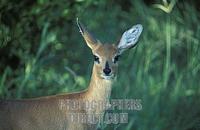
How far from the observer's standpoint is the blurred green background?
7.80 metres

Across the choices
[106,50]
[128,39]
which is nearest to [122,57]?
[128,39]

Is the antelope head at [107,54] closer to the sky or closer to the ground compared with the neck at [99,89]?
closer to the sky

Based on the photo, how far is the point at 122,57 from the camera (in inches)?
367

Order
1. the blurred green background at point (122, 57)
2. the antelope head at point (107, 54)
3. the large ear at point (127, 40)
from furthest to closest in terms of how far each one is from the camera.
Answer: the blurred green background at point (122, 57), the large ear at point (127, 40), the antelope head at point (107, 54)

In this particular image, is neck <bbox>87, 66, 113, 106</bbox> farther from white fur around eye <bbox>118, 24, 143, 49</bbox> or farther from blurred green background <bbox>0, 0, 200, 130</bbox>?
blurred green background <bbox>0, 0, 200, 130</bbox>

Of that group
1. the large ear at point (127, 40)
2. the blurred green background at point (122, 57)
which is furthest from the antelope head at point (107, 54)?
the blurred green background at point (122, 57)

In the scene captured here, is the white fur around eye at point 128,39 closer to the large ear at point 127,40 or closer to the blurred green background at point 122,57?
the large ear at point 127,40

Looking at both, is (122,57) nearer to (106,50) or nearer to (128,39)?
(128,39)

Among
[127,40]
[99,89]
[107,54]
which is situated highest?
[127,40]

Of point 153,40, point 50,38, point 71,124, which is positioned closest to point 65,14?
point 50,38

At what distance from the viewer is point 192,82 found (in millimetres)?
8219

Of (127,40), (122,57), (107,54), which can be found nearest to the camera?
(107,54)

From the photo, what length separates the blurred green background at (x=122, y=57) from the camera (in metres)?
7.80

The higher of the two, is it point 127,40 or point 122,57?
point 127,40
